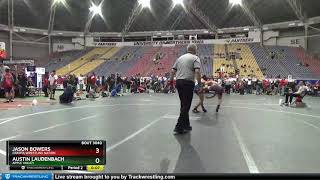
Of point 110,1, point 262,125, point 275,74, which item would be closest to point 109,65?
point 110,1

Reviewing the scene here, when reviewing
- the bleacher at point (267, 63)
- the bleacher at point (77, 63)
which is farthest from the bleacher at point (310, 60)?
the bleacher at point (77, 63)

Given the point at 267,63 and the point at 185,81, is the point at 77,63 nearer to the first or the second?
the point at 267,63

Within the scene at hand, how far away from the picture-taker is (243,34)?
47.8m

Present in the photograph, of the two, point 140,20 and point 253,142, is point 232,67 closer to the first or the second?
point 140,20

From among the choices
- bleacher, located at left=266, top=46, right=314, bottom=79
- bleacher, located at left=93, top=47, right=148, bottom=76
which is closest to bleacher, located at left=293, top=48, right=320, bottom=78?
bleacher, located at left=266, top=46, right=314, bottom=79

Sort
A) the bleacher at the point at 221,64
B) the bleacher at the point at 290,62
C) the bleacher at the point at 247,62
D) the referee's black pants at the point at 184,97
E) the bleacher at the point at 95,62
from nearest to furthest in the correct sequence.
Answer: the referee's black pants at the point at 184,97
the bleacher at the point at 221,64
the bleacher at the point at 290,62
the bleacher at the point at 247,62
the bleacher at the point at 95,62

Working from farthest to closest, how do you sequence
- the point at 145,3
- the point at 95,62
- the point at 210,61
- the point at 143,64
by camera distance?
the point at 145,3 → the point at 95,62 → the point at 143,64 → the point at 210,61

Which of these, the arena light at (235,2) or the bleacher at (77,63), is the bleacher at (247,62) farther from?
the bleacher at (77,63)

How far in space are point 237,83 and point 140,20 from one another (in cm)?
2096
